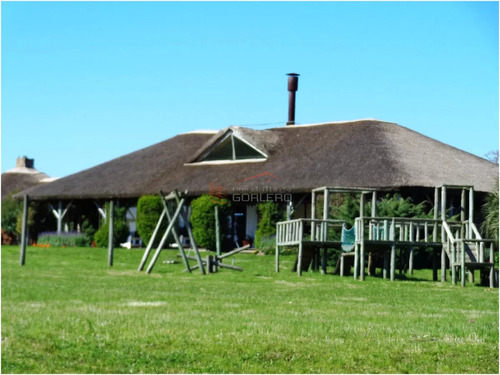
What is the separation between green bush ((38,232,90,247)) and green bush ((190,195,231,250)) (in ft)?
20.3

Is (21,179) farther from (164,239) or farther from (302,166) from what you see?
(164,239)

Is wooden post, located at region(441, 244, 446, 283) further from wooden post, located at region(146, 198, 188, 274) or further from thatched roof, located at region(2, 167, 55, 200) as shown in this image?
thatched roof, located at region(2, 167, 55, 200)

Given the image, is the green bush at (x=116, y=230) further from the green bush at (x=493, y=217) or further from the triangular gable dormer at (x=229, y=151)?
the green bush at (x=493, y=217)

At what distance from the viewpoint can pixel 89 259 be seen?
29.3 meters

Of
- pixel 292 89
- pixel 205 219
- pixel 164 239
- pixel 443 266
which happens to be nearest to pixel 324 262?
pixel 443 266

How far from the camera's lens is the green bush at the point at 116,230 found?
3920cm

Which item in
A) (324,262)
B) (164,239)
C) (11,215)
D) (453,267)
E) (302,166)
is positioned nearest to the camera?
(453,267)

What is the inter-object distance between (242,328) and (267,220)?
24.4 metres

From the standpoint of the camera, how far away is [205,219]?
120 feet

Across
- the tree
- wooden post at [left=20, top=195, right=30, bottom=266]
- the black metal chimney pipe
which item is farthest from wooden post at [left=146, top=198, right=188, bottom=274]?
the black metal chimney pipe

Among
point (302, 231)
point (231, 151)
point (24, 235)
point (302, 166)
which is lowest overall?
point (24, 235)

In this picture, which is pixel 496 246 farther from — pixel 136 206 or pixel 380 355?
pixel 380 355

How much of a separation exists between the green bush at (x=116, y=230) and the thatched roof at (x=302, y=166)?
2.88 ft

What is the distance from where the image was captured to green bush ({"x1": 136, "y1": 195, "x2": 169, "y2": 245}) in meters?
38.0
